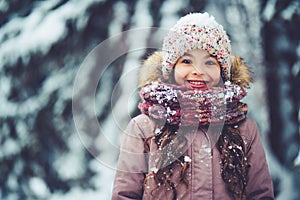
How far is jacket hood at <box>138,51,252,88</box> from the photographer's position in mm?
1301

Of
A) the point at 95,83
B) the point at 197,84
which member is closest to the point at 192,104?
the point at 197,84

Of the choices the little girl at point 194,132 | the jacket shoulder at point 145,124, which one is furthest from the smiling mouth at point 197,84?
the jacket shoulder at point 145,124

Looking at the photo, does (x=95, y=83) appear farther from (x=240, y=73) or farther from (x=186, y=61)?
(x=240, y=73)

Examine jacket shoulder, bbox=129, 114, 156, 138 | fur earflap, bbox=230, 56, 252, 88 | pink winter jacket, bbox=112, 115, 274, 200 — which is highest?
fur earflap, bbox=230, 56, 252, 88

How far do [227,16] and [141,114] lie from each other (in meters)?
0.31

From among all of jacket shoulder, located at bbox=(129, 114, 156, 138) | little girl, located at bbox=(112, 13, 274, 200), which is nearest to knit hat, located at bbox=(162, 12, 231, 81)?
little girl, located at bbox=(112, 13, 274, 200)

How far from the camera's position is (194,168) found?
49.6 inches

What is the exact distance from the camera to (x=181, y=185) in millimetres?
1251

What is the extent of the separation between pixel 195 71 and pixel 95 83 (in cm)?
24

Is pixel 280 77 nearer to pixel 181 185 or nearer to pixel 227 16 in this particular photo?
pixel 227 16

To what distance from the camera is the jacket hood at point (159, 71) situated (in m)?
1.30

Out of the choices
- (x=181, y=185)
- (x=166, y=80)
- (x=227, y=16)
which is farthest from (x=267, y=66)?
(x=181, y=185)

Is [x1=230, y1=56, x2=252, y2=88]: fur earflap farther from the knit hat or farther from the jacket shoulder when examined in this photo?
the jacket shoulder

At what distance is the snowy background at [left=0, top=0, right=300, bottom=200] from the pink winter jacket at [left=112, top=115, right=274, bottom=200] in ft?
0.14
